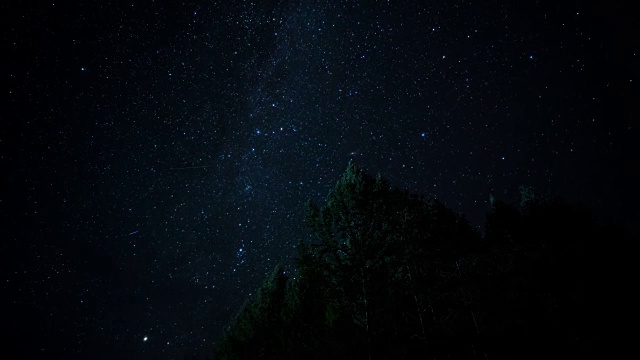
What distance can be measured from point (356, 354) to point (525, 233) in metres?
10.7

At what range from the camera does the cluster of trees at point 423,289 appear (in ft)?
30.0

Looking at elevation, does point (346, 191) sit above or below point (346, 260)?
above

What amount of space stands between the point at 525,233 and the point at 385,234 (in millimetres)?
9699

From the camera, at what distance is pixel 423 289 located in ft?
32.8

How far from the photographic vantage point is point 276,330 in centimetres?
1367

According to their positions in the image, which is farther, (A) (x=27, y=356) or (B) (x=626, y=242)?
(A) (x=27, y=356)

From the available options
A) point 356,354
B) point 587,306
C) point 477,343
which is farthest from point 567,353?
point 356,354

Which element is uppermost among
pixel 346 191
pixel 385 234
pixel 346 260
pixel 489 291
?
pixel 346 191

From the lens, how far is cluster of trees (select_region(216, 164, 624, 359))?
9.13m

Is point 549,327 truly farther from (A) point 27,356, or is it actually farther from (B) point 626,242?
(A) point 27,356

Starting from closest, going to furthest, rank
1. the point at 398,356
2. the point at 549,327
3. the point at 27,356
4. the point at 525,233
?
the point at 398,356 → the point at 549,327 → the point at 525,233 → the point at 27,356

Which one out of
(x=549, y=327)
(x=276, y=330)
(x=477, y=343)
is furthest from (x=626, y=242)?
(x=276, y=330)

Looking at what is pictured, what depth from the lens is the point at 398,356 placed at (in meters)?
9.92

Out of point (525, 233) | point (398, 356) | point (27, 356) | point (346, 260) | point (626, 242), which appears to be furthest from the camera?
point (27, 356)
